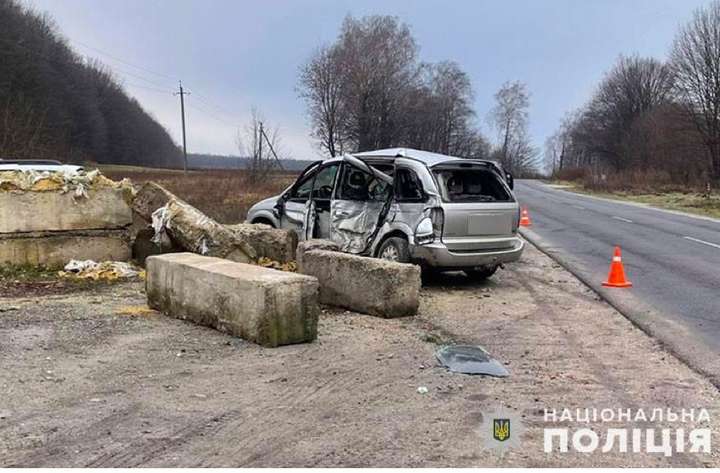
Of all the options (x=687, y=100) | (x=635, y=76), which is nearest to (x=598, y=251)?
(x=687, y=100)

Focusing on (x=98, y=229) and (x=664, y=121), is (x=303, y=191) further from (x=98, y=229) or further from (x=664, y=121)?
(x=664, y=121)

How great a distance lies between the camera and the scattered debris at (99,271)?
9.55m

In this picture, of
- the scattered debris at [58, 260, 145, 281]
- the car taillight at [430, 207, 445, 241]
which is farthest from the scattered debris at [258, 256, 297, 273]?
the car taillight at [430, 207, 445, 241]

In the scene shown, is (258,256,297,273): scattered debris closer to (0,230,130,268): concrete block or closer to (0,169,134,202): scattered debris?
(0,230,130,268): concrete block

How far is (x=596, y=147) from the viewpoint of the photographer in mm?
97938

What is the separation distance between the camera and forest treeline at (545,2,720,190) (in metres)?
50.2

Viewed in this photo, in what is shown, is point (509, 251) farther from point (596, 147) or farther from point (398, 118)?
point (596, 147)

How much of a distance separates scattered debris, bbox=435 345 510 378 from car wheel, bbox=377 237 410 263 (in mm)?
2743

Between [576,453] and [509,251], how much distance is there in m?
5.71

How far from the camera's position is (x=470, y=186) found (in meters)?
9.40

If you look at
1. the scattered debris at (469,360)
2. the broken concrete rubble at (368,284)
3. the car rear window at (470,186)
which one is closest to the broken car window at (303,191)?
the car rear window at (470,186)

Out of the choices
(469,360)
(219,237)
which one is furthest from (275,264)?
(469,360)

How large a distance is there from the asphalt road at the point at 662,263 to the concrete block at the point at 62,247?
7359mm

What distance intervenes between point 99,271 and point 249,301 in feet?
14.6
